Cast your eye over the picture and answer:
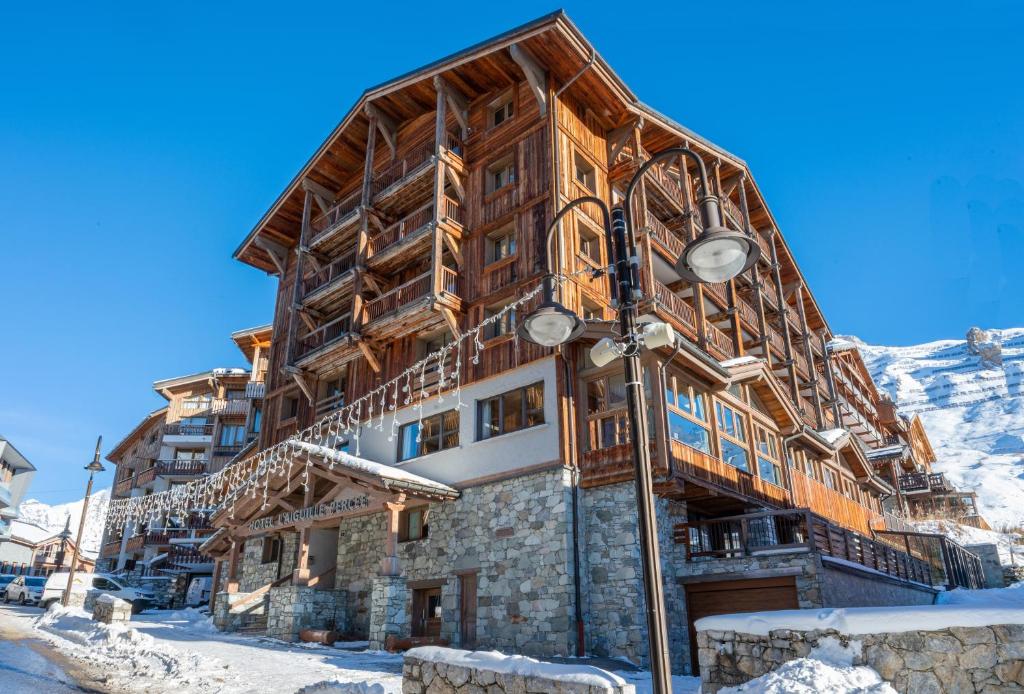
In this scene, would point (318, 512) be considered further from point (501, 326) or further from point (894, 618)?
point (894, 618)

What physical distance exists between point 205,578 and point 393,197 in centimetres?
2803

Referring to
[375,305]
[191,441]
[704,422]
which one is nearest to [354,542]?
[375,305]

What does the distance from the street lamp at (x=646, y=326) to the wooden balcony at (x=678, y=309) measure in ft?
48.4

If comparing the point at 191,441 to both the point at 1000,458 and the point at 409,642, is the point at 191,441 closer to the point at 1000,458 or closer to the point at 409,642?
the point at 409,642

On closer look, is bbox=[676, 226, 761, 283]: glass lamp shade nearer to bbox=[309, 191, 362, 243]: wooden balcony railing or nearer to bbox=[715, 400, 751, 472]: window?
bbox=[715, 400, 751, 472]: window

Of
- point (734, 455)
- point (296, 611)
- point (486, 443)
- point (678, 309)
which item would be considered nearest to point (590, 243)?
point (678, 309)

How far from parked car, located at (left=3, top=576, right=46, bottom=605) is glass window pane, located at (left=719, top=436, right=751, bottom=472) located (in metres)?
34.8

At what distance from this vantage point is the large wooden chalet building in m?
16.4

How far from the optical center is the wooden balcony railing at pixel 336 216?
2774 centimetres

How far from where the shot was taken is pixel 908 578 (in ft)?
66.8

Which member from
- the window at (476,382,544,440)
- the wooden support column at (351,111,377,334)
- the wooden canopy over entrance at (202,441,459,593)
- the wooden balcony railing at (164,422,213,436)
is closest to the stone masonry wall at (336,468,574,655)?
the wooden canopy over entrance at (202,441,459,593)

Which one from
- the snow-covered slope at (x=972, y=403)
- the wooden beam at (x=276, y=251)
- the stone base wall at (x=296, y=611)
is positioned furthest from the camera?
the snow-covered slope at (x=972, y=403)

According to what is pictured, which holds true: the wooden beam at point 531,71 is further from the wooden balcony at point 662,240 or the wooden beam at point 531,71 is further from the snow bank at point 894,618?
the snow bank at point 894,618

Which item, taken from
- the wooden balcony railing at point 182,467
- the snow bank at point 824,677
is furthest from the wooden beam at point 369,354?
the wooden balcony railing at point 182,467
